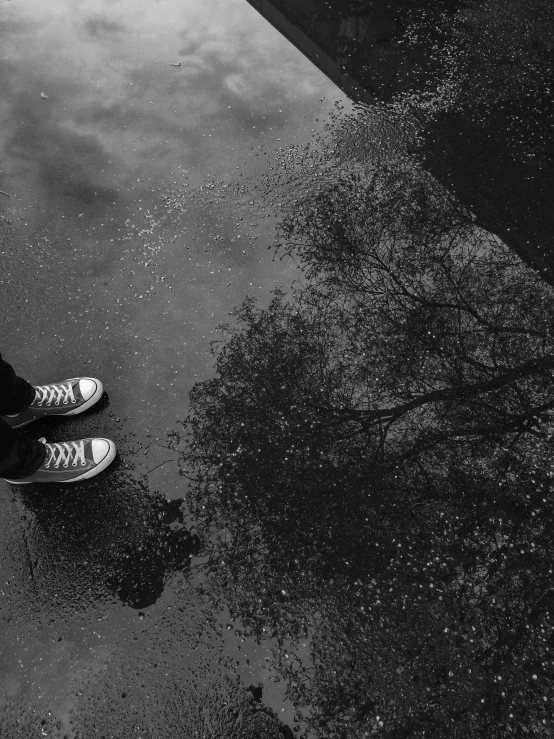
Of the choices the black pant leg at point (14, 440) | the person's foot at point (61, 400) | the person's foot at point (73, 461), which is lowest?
the person's foot at point (73, 461)

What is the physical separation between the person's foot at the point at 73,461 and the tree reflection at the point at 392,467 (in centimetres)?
45

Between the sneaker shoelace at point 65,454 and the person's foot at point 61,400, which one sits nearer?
the sneaker shoelace at point 65,454

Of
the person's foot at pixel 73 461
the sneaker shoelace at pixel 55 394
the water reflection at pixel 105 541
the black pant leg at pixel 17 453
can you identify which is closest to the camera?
the black pant leg at pixel 17 453

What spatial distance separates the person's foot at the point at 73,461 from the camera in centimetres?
257

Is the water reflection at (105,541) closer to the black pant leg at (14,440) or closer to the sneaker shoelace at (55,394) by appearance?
the black pant leg at (14,440)

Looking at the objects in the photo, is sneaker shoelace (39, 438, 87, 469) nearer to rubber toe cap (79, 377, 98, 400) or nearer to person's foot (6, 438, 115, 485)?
person's foot (6, 438, 115, 485)

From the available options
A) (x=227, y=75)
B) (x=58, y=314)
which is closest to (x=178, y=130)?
(x=227, y=75)

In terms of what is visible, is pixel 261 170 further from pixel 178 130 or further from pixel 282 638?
pixel 282 638

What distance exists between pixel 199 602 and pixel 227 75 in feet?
13.4

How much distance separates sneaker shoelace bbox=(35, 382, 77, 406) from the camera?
275 cm

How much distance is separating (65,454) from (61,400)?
1.07ft

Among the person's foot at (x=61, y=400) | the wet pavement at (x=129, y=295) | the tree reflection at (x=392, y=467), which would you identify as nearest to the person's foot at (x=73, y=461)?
the wet pavement at (x=129, y=295)

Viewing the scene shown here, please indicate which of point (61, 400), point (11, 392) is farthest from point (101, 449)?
point (11, 392)

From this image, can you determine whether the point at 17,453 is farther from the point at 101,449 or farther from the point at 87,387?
the point at 87,387
